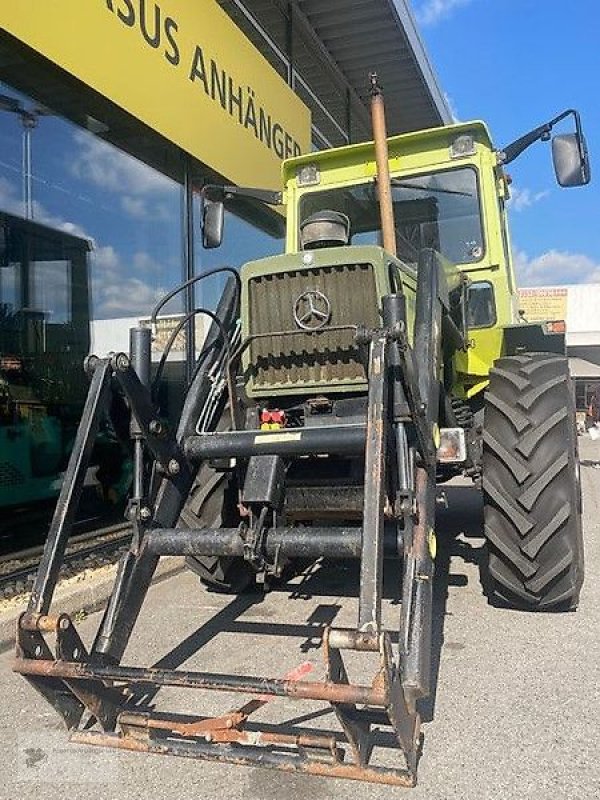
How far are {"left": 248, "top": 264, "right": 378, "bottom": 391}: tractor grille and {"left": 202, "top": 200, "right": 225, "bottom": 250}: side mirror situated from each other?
5.55ft

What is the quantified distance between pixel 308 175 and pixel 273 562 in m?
3.40

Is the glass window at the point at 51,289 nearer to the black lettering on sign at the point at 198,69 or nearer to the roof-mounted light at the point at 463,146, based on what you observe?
the black lettering on sign at the point at 198,69

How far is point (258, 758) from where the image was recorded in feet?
7.72

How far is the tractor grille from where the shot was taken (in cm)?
363

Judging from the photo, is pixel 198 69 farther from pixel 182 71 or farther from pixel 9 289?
pixel 9 289

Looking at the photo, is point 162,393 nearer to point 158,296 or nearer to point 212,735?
point 158,296

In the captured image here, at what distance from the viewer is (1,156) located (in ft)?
17.4

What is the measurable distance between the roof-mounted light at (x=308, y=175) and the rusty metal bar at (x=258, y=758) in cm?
407

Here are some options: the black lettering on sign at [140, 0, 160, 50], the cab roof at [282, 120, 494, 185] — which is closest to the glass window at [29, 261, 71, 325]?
the black lettering on sign at [140, 0, 160, 50]

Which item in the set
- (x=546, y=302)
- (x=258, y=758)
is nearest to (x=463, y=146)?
(x=258, y=758)

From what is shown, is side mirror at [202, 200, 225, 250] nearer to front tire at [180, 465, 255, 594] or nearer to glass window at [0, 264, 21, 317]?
glass window at [0, 264, 21, 317]

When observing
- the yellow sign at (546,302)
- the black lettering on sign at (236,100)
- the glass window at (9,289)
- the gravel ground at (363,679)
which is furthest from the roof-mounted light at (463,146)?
the yellow sign at (546,302)

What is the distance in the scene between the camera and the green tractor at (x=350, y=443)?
8.12ft

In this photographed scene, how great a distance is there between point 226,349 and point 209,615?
153cm
